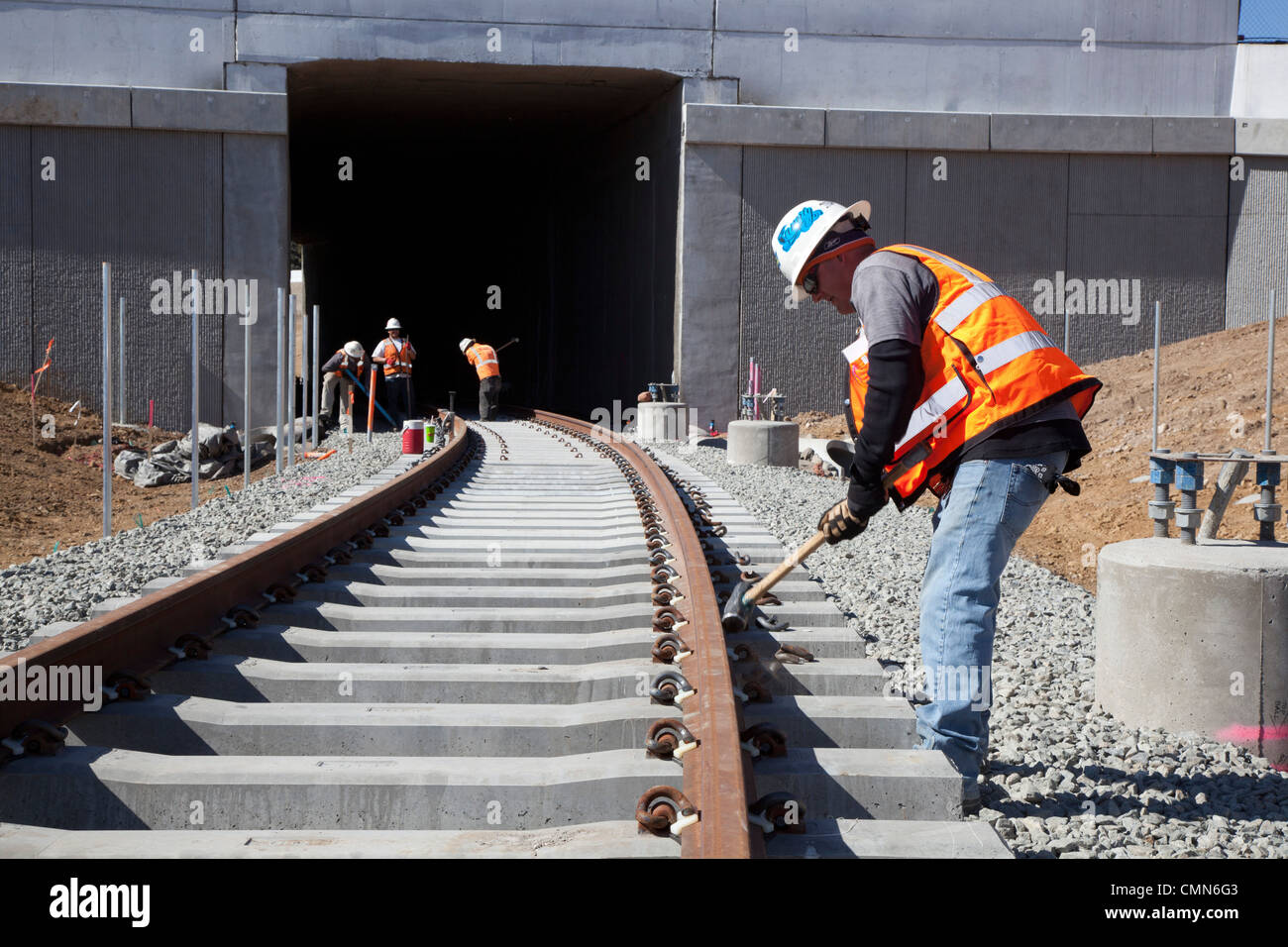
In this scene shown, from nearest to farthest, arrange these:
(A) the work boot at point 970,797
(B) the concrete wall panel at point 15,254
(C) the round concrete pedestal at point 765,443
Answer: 1. (A) the work boot at point 970,797
2. (C) the round concrete pedestal at point 765,443
3. (B) the concrete wall panel at point 15,254

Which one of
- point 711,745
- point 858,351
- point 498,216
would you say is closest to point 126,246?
point 858,351

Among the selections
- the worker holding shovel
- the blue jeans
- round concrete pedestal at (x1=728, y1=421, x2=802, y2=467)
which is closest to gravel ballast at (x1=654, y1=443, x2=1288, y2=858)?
the blue jeans

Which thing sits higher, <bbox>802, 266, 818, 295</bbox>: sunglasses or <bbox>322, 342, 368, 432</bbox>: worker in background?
<bbox>802, 266, 818, 295</bbox>: sunglasses

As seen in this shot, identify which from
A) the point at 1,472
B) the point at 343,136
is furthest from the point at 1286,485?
the point at 343,136

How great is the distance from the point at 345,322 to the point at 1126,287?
91.5 feet

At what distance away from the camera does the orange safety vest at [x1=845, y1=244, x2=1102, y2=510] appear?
10.8ft

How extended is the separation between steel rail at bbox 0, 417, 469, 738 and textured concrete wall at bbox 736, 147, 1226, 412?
46.0 ft

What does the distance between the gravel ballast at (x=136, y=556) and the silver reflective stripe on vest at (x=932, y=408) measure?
10.5 ft

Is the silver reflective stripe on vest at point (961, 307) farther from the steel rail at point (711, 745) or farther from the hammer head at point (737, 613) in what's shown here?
the hammer head at point (737, 613)

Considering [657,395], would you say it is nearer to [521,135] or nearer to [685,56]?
[685,56]

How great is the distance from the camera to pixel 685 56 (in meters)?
18.9

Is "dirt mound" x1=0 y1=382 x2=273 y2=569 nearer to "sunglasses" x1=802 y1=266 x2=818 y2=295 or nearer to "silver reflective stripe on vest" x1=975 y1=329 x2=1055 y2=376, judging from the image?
"sunglasses" x1=802 y1=266 x2=818 y2=295

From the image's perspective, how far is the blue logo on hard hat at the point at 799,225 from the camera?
11.5 feet

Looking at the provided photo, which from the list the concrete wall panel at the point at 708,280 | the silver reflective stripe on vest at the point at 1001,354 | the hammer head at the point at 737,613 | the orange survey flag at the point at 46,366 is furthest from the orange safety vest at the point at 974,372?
the orange survey flag at the point at 46,366
